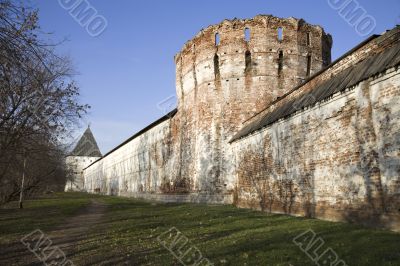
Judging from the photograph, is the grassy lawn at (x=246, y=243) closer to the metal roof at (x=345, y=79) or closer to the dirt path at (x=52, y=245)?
the dirt path at (x=52, y=245)

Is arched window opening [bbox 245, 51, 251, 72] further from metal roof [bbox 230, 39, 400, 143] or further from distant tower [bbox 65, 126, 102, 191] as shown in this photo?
distant tower [bbox 65, 126, 102, 191]

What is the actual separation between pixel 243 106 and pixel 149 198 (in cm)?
1578

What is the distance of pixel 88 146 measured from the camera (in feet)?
295

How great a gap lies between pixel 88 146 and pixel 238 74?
74.3 meters

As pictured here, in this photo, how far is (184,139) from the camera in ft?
84.6

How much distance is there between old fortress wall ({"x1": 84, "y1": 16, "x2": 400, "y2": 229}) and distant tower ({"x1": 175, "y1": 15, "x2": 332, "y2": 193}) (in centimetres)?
6

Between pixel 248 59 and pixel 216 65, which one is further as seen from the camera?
pixel 216 65

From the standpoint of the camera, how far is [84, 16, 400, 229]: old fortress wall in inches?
336

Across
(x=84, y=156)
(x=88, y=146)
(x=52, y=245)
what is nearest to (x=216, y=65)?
(x=52, y=245)

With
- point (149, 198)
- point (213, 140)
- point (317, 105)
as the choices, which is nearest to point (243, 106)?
point (213, 140)

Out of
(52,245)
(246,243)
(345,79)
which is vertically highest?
(345,79)

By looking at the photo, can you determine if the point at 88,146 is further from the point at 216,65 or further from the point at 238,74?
the point at 238,74

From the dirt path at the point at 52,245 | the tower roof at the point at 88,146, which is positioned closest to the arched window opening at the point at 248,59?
the dirt path at the point at 52,245

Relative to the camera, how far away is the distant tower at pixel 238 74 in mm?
21781
